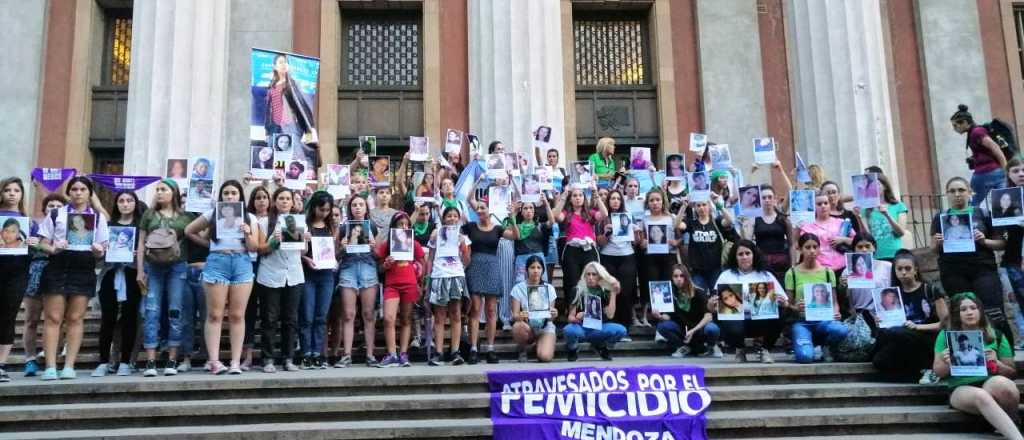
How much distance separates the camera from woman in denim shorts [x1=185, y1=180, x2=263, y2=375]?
8.98 m

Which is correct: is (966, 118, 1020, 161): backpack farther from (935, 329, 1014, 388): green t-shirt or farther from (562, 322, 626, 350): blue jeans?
(562, 322, 626, 350): blue jeans

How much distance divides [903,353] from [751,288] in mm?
1670

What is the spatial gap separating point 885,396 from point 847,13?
33.7 ft

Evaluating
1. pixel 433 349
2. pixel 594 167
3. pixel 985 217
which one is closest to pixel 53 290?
pixel 433 349

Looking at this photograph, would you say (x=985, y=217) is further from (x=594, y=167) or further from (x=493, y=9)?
(x=493, y=9)

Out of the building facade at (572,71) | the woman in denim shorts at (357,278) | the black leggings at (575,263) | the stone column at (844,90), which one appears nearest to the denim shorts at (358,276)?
the woman in denim shorts at (357,278)

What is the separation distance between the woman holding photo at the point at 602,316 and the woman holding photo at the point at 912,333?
2808mm

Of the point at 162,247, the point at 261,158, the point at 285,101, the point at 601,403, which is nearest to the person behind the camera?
the point at 601,403

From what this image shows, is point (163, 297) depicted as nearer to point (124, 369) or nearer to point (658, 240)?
Answer: point (124, 369)

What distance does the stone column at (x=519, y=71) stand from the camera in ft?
53.6

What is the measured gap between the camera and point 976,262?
368 inches

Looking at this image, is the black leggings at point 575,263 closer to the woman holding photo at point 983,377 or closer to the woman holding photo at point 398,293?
the woman holding photo at point 398,293

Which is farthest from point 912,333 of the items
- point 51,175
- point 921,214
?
Answer: point 51,175

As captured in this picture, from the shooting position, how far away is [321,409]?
26.2ft
